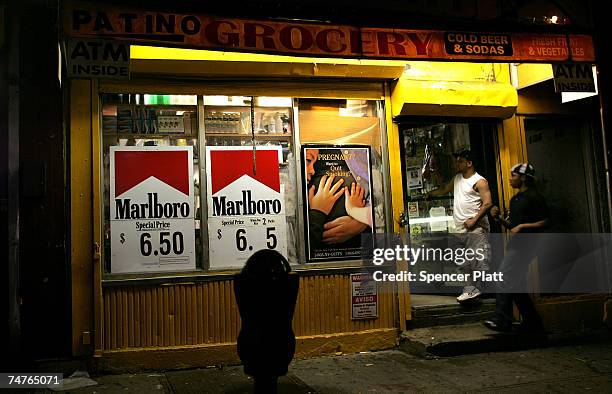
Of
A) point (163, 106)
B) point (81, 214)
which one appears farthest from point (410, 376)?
point (163, 106)

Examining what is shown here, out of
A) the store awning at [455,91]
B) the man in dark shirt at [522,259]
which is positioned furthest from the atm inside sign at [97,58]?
the man in dark shirt at [522,259]

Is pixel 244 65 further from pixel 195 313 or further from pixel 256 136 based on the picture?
pixel 195 313

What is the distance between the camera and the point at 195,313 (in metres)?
5.85

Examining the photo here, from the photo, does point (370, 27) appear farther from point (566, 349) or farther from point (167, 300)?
point (566, 349)

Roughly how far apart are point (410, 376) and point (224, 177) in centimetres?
311

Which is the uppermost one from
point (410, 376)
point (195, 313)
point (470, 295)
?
point (195, 313)

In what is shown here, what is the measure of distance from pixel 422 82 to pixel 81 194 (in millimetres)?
4426

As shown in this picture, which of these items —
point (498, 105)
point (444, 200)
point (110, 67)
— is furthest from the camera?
point (444, 200)

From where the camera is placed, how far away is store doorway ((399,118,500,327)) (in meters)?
7.61

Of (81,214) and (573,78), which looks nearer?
(81,214)

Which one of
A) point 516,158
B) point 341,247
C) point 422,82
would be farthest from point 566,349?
point 422,82

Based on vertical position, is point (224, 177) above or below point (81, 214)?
above

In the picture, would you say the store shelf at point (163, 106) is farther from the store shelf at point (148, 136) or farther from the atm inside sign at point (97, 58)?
the atm inside sign at point (97, 58)

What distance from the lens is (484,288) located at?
711cm
